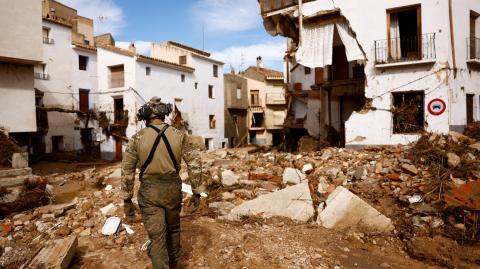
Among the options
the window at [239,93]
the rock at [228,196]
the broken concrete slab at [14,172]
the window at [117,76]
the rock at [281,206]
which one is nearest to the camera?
the rock at [281,206]

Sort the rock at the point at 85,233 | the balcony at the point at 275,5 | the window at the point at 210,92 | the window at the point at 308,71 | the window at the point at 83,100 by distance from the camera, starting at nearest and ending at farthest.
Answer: the rock at the point at 85,233 < the balcony at the point at 275,5 < the window at the point at 308,71 < the window at the point at 83,100 < the window at the point at 210,92

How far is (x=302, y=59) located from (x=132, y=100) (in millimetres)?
15066

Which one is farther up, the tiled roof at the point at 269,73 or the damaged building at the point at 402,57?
the tiled roof at the point at 269,73

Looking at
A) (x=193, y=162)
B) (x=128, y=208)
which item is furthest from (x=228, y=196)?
(x=128, y=208)

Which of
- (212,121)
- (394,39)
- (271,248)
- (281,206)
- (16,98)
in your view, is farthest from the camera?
(212,121)

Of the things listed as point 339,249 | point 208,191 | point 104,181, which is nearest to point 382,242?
point 339,249

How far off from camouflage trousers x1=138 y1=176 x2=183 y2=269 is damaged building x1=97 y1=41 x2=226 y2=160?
21.0 m

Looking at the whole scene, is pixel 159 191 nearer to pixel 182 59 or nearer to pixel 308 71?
pixel 308 71

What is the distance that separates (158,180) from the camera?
412 cm

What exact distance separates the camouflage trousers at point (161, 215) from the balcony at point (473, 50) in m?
11.9

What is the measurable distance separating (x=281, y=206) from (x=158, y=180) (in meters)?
3.33

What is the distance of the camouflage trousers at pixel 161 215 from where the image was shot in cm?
391

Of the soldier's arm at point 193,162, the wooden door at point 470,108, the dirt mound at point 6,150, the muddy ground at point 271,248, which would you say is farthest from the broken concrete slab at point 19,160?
the wooden door at point 470,108

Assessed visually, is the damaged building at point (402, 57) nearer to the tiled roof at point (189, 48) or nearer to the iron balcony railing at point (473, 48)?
the iron balcony railing at point (473, 48)
